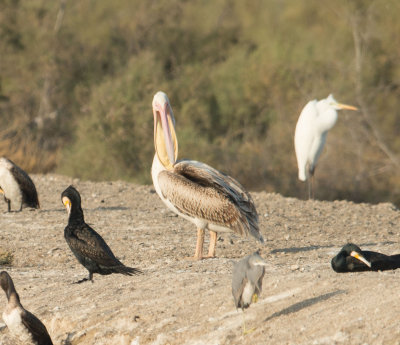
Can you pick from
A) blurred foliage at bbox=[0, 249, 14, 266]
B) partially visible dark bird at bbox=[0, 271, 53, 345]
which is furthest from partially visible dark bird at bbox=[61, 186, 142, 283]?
blurred foliage at bbox=[0, 249, 14, 266]

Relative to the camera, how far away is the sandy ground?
5.33 m

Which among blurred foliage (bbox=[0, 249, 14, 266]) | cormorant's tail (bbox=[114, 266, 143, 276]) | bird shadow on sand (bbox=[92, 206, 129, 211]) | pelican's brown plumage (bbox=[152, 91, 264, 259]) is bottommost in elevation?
blurred foliage (bbox=[0, 249, 14, 266])

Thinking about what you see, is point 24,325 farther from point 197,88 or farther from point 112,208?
point 197,88

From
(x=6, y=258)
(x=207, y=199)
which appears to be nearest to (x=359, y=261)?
(x=207, y=199)

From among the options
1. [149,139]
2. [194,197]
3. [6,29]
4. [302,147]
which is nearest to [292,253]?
[194,197]

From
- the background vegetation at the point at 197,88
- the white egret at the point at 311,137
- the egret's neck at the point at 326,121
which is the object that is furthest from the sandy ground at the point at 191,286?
the background vegetation at the point at 197,88

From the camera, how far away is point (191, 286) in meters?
6.32

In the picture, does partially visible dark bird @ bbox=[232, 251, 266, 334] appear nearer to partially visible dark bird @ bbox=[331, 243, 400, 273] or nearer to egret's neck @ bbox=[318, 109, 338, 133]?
partially visible dark bird @ bbox=[331, 243, 400, 273]

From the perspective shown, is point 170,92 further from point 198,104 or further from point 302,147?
point 302,147

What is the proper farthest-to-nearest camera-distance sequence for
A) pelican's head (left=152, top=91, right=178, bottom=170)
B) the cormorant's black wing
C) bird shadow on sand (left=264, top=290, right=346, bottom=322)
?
1. pelican's head (left=152, top=91, right=178, bottom=170)
2. the cormorant's black wing
3. bird shadow on sand (left=264, top=290, right=346, bottom=322)

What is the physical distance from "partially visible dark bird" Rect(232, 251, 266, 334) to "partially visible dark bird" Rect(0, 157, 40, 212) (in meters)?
5.54

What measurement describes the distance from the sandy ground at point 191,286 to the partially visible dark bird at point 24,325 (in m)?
0.29

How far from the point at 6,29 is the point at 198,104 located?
6617 mm

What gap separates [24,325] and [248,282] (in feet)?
5.39
